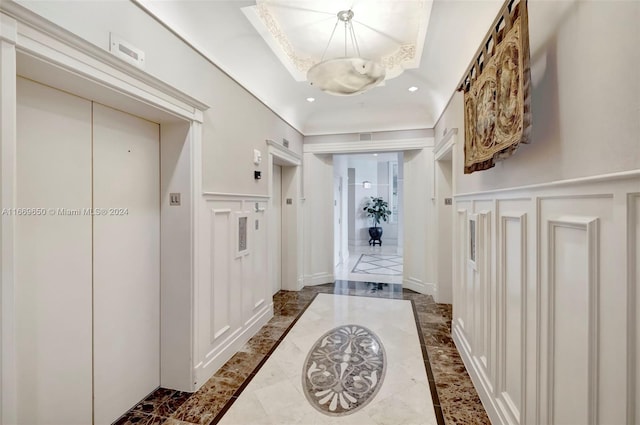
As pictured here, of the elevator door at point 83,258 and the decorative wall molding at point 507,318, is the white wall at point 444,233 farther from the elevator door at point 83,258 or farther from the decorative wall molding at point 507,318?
the elevator door at point 83,258

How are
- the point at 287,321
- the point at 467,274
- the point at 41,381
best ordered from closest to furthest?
1. the point at 41,381
2. the point at 467,274
3. the point at 287,321

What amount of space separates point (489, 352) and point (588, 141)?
1.56 m

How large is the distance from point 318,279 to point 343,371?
103 inches

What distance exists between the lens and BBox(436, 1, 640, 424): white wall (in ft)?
2.70

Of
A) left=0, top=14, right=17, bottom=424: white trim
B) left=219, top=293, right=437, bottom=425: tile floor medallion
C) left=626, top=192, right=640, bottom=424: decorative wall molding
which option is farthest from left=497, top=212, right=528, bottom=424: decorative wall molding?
left=0, top=14, right=17, bottom=424: white trim

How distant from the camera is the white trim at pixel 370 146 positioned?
4387 millimetres

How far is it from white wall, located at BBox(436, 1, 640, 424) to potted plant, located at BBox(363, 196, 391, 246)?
25.6 feet

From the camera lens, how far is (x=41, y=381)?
1.44 m

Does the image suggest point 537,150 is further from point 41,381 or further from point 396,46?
point 41,381

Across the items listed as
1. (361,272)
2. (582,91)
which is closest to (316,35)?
(582,91)

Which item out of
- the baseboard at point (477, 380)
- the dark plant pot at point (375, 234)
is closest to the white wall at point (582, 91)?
the baseboard at point (477, 380)

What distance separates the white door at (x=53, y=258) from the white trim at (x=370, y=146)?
347cm

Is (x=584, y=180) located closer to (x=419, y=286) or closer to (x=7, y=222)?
(x=7, y=222)

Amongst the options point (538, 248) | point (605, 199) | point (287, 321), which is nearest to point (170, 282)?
point (287, 321)
